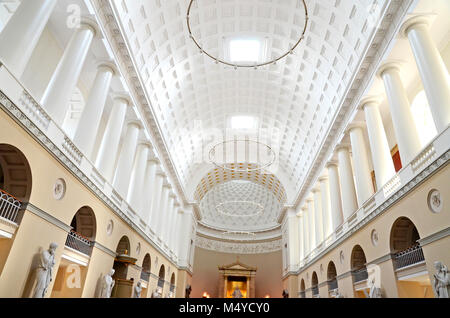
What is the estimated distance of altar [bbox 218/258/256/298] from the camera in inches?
1369

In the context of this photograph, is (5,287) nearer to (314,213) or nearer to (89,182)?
(89,182)

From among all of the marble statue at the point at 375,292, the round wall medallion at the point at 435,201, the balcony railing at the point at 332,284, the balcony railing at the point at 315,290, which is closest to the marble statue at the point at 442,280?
the round wall medallion at the point at 435,201

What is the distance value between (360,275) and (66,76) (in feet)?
50.6

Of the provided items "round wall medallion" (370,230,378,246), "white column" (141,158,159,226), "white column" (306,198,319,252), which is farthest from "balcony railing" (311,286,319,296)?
"white column" (141,158,159,226)

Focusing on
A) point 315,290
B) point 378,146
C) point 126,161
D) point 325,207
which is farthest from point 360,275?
point 126,161

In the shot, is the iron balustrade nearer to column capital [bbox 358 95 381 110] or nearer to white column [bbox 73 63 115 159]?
column capital [bbox 358 95 381 110]

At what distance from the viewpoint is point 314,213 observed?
25875mm

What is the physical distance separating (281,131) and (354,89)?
1145 cm

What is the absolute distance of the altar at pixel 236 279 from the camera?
34781 mm

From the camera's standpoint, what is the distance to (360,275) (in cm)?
1541

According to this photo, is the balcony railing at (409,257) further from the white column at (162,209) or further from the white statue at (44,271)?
the white column at (162,209)
